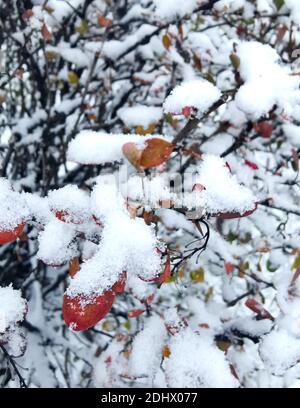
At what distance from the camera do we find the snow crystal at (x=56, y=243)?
817mm

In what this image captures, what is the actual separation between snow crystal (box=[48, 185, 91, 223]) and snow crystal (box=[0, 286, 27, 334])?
210mm

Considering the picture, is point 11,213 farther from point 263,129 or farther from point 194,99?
point 263,129

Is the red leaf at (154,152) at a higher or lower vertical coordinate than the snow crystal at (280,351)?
higher

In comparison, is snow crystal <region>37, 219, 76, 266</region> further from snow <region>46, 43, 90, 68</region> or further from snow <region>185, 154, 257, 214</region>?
snow <region>46, 43, 90, 68</region>

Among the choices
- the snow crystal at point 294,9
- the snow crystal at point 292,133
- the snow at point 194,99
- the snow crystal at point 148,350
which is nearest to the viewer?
the snow at point 194,99

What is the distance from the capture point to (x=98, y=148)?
864 millimetres

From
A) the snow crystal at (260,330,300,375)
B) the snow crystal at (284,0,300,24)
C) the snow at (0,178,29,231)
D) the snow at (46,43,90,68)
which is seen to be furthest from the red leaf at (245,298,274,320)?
the snow at (46,43,90,68)

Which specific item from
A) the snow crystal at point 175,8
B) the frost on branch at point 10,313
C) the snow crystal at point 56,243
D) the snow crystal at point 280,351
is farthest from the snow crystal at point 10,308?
the snow crystal at point 175,8

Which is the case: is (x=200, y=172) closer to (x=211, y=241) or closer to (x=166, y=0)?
(x=211, y=241)

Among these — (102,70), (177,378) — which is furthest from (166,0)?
(177,378)

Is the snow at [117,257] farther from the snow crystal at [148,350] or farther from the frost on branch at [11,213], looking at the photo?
the snow crystal at [148,350]

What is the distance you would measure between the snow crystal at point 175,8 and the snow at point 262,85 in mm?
414
